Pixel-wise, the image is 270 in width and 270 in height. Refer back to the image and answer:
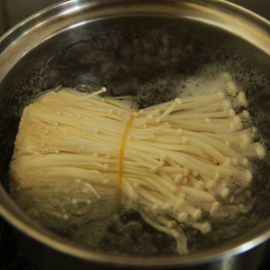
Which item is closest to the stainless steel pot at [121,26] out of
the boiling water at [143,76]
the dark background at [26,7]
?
the boiling water at [143,76]

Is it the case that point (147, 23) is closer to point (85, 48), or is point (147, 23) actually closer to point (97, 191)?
point (85, 48)

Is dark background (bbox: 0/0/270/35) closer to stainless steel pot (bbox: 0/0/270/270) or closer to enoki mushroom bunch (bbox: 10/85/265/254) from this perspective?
stainless steel pot (bbox: 0/0/270/270)

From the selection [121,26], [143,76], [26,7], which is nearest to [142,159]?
[143,76]

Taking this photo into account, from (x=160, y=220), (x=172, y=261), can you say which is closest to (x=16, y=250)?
(x=160, y=220)

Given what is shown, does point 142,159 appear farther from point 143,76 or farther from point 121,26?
point 121,26

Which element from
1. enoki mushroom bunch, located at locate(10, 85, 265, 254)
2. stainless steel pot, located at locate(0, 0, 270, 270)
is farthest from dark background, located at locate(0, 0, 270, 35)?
enoki mushroom bunch, located at locate(10, 85, 265, 254)

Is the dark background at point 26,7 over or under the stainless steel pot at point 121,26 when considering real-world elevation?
over

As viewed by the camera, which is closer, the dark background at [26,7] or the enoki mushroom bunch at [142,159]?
the enoki mushroom bunch at [142,159]

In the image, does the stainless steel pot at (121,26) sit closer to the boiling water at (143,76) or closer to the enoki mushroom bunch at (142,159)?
the boiling water at (143,76)
